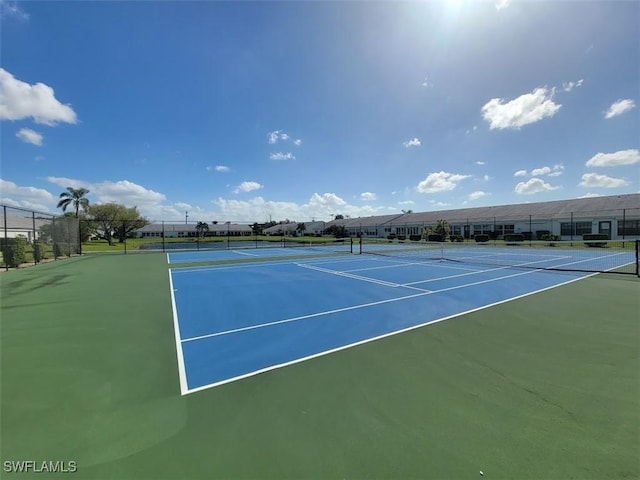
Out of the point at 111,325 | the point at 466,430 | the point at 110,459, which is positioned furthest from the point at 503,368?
the point at 111,325

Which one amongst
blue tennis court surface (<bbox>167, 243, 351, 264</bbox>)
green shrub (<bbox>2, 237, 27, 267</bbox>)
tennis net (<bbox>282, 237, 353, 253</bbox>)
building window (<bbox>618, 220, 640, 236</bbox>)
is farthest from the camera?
building window (<bbox>618, 220, 640, 236</bbox>)

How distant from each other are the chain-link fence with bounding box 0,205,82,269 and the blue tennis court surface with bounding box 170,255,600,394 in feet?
28.2

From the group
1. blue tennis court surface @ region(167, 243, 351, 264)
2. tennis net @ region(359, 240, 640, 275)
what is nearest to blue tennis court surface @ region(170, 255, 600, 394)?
tennis net @ region(359, 240, 640, 275)

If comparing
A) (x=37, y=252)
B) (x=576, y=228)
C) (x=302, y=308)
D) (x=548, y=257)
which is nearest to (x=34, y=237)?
(x=37, y=252)

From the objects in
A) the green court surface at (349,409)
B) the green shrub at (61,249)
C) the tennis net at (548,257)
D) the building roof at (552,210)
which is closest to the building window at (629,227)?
the building roof at (552,210)

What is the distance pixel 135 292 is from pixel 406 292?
26.8 feet

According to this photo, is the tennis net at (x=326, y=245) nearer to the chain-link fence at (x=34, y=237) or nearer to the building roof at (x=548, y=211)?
the chain-link fence at (x=34, y=237)

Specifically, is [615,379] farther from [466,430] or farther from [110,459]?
[110,459]

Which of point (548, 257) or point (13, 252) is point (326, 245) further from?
point (13, 252)

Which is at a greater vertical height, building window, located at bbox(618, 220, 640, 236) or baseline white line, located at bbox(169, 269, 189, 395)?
building window, located at bbox(618, 220, 640, 236)

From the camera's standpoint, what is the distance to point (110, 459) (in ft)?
7.29

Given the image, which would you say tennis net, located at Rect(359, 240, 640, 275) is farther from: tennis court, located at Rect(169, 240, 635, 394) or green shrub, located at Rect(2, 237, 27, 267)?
green shrub, located at Rect(2, 237, 27, 267)

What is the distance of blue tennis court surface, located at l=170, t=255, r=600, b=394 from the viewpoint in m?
4.18

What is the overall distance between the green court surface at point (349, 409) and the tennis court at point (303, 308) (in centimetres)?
37
